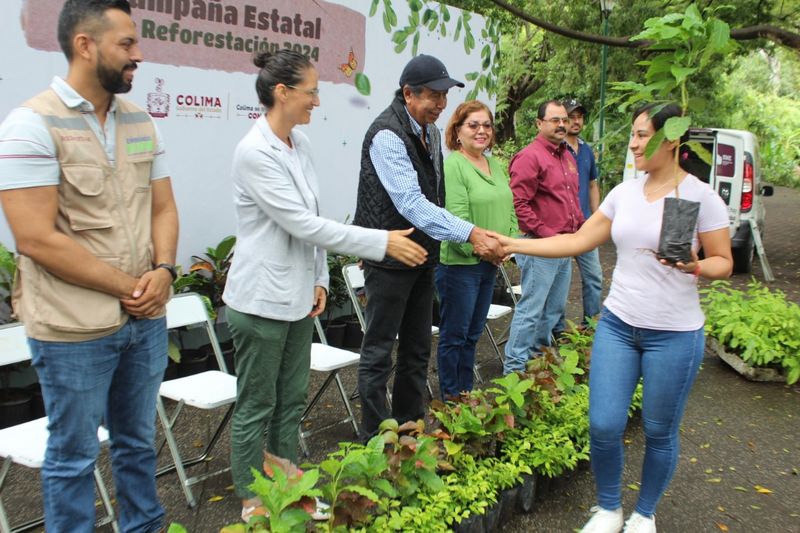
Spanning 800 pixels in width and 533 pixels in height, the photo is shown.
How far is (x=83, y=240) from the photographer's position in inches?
99.4

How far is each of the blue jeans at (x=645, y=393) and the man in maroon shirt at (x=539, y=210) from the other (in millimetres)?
1831

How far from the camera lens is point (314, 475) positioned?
2.51 meters

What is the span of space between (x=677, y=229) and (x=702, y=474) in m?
2.09

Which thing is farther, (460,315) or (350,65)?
(350,65)

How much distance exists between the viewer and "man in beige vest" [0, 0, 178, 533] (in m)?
2.38

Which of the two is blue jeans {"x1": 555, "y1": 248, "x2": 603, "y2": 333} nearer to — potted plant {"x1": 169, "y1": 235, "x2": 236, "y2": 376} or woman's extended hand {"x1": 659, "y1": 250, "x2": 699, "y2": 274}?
potted plant {"x1": 169, "y1": 235, "x2": 236, "y2": 376}

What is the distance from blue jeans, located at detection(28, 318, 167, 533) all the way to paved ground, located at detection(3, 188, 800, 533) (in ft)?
2.22

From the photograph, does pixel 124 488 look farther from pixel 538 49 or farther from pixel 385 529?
pixel 538 49

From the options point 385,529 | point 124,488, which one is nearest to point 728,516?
point 385,529

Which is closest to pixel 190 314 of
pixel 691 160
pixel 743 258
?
pixel 691 160

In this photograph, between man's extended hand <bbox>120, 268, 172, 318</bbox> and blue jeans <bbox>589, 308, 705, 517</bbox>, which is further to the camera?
blue jeans <bbox>589, 308, 705, 517</bbox>

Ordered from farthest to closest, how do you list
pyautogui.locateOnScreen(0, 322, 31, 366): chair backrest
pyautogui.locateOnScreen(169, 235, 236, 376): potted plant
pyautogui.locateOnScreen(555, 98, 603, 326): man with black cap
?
1. pyautogui.locateOnScreen(555, 98, 603, 326): man with black cap
2. pyautogui.locateOnScreen(169, 235, 236, 376): potted plant
3. pyautogui.locateOnScreen(0, 322, 31, 366): chair backrest

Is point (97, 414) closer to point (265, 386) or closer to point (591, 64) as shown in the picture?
Answer: point (265, 386)

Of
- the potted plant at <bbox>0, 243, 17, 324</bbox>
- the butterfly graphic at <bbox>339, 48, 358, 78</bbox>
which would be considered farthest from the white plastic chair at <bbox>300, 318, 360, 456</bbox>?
the butterfly graphic at <bbox>339, 48, 358, 78</bbox>
